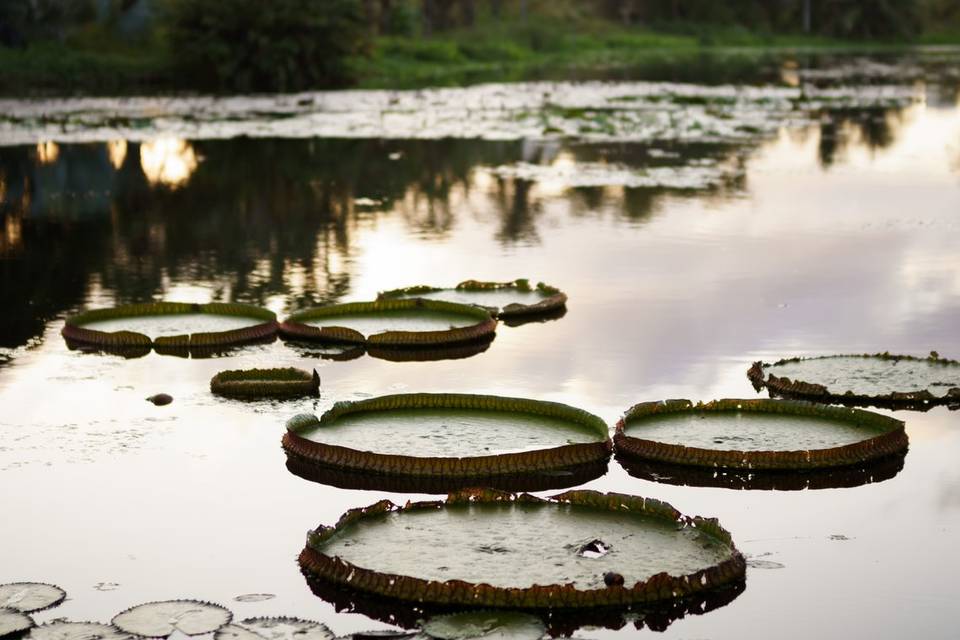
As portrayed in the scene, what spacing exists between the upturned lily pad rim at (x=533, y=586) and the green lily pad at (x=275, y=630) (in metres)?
0.35

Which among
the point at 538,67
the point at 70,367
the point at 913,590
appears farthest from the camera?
the point at 538,67

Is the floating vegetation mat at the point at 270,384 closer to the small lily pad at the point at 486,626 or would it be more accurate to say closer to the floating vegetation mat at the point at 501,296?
the floating vegetation mat at the point at 501,296

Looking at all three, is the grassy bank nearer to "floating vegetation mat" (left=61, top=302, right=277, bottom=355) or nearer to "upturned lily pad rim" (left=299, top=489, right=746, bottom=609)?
"floating vegetation mat" (left=61, top=302, right=277, bottom=355)

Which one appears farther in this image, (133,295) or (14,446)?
(133,295)

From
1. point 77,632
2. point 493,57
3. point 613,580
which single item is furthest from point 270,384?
point 493,57

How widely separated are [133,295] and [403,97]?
22.0 meters

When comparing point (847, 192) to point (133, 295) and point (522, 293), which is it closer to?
point (522, 293)

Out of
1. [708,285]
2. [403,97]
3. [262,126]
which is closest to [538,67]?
[403,97]

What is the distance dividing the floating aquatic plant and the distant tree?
87.5 feet

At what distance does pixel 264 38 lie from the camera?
3347cm

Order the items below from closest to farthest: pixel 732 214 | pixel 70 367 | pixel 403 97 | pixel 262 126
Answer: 1. pixel 70 367
2. pixel 732 214
3. pixel 262 126
4. pixel 403 97

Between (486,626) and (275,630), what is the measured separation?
0.69 meters

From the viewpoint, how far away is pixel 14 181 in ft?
62.0

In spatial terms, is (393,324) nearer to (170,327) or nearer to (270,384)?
(170,327)
